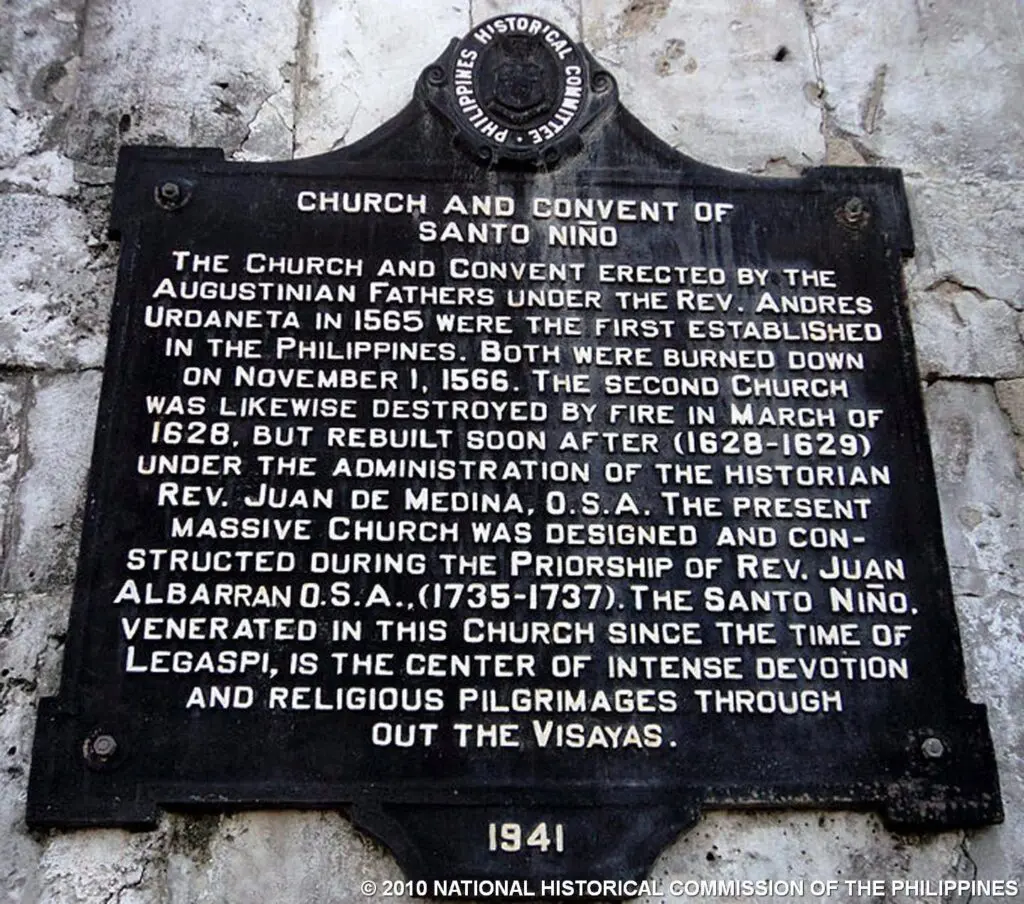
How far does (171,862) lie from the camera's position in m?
4.03

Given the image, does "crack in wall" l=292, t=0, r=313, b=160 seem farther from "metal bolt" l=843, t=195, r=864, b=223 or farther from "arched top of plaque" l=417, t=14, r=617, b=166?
"metal bolt" l=843, t=195, r=864, b=223

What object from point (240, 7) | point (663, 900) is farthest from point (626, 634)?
point (240, 7)

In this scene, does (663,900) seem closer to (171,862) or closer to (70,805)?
(171,862)

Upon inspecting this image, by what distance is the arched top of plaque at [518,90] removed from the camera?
16.5 feet

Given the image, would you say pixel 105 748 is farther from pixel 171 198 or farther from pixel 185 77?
pixel 185 77

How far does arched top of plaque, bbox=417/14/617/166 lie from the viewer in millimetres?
5023

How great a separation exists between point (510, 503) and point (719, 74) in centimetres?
223

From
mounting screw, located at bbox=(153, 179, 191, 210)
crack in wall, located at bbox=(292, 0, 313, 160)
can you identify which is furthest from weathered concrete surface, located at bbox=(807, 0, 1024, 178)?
mounting screw, located at bbox=(153, 179, 191, 210)

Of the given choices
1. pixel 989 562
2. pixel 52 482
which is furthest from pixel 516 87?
pixel 989 562

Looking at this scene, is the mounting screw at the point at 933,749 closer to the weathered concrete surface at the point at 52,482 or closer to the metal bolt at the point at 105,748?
the metal bolt at the point at 105,748

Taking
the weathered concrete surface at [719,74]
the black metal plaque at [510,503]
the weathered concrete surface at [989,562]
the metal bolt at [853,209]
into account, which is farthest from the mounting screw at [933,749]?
the weathered concrete surface at [719,74]

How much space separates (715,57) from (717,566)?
235cm

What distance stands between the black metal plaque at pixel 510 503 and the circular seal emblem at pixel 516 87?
0.02 metres

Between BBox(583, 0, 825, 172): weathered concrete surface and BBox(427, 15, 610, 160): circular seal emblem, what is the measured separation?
0.32m
